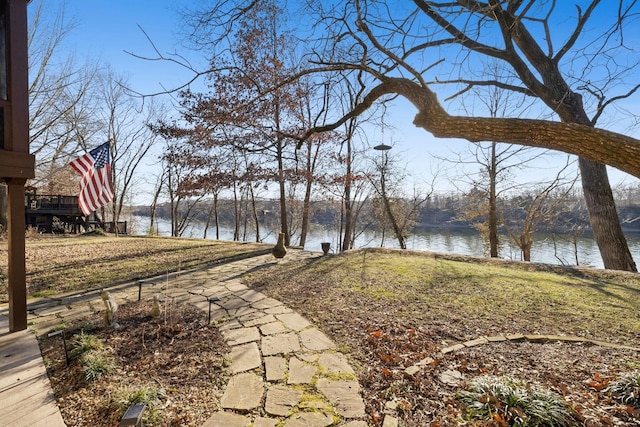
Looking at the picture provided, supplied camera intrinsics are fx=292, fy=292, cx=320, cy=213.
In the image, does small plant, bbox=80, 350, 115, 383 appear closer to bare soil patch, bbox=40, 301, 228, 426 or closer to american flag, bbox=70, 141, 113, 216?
bare soil patch, bbox=40, 301, 228, 426

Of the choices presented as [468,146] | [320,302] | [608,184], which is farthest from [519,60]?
[468,146]

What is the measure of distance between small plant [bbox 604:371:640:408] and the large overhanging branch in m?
1.34

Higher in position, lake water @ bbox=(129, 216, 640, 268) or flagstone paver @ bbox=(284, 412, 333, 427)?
flagstone paver @ bbox=(284, 412, 333, 427)

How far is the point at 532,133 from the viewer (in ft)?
7.23

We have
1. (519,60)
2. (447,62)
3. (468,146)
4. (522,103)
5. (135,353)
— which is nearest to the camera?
(135,353)

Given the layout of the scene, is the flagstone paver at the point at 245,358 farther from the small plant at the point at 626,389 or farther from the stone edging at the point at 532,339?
the small plant at the point at 626,389

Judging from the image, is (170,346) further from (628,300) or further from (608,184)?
(608,184)

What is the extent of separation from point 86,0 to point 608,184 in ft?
26.2

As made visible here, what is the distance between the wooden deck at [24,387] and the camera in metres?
1.72

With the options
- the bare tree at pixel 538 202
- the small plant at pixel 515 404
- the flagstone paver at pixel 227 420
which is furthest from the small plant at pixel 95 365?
the bare tree at pixel 538 202

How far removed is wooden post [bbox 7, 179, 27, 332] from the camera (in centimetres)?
287

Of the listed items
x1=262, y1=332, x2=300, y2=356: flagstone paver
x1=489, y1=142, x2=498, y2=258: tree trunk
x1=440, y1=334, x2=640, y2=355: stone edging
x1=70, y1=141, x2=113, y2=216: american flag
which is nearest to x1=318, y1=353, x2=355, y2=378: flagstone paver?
x1=262, y1=332, x2=300, y2=356: flagstone paver

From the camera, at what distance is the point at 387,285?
4484mm

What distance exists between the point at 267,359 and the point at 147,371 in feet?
2.90
